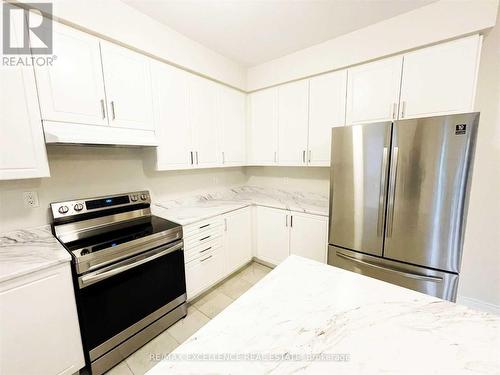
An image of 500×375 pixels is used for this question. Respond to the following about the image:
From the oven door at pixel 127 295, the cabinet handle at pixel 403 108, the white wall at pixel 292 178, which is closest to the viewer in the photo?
the oven door at pixel 127 295

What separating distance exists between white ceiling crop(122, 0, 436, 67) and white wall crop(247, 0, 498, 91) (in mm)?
75

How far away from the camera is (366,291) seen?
36.4 inches

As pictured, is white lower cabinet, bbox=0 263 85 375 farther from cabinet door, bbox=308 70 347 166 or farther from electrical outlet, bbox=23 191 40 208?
cabinet door, bbox=308 70 347 166

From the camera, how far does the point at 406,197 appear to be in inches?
64.2

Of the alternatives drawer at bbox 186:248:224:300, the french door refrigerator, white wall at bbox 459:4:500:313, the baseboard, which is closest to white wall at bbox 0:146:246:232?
drawer at bbox 186:248:224:300

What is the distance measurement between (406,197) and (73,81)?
8.47 feet

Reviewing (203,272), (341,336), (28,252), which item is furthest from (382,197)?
(28,252)

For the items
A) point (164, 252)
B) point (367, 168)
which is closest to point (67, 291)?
point (164, 252)

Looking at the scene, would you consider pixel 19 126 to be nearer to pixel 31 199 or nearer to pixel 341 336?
pixel 31 199

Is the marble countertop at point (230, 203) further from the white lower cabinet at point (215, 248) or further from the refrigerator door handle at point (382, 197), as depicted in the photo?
the refrigerator door handle at point (382, 197)

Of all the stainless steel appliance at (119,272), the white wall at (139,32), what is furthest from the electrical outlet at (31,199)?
the white wall at (139,32)

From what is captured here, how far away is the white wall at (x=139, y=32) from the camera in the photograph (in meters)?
1.46

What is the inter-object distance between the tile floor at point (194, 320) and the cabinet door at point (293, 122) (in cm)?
154

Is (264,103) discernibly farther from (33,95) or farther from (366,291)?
(366,291)
